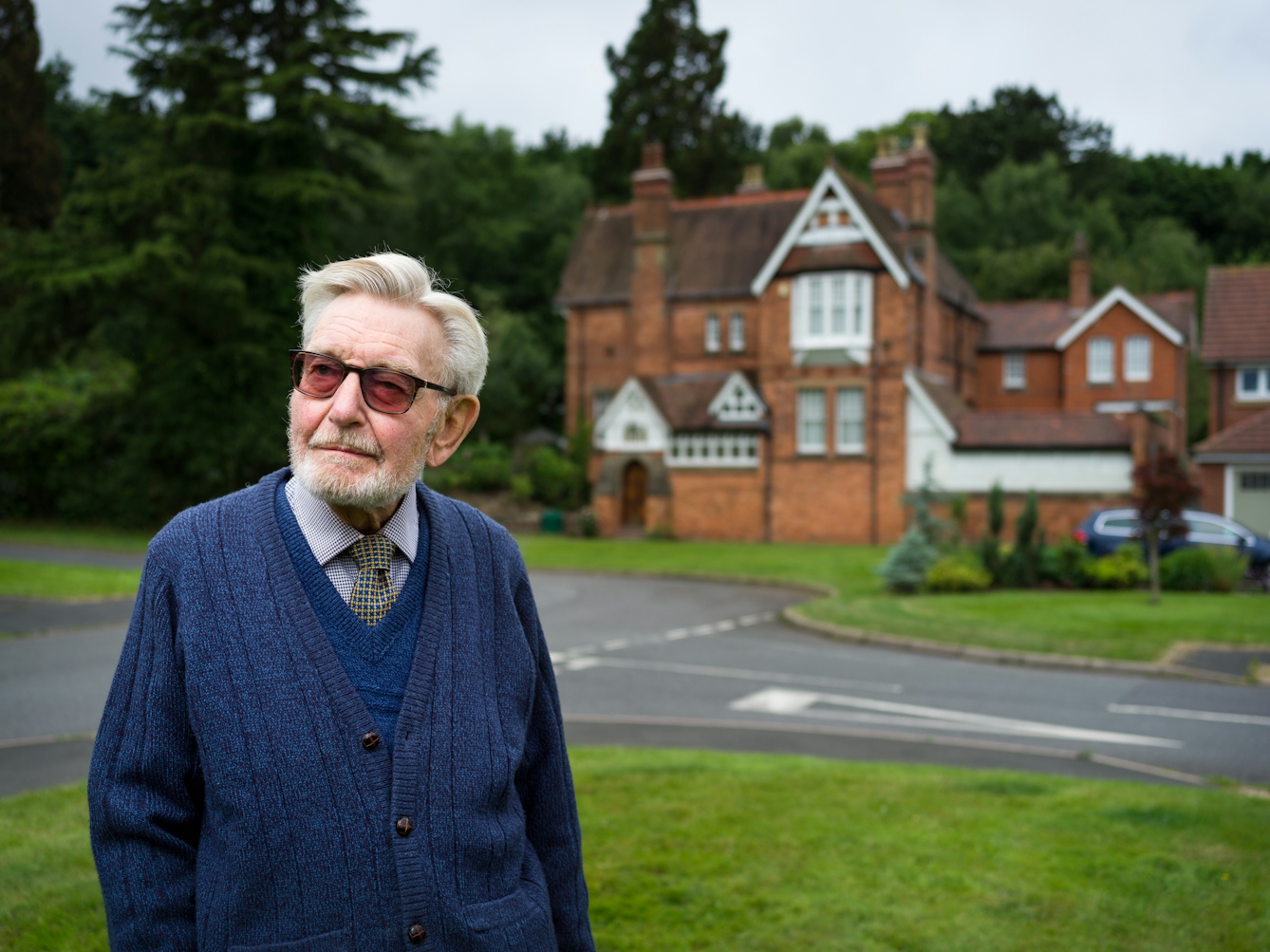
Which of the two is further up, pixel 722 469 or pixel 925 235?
pixel 925 235

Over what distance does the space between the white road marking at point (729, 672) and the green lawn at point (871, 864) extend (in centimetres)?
514

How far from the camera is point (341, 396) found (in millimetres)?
2752

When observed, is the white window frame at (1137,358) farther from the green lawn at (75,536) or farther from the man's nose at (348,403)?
the man's nose at (348,403)

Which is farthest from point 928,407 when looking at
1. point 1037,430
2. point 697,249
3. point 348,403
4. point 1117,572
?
point 348,403

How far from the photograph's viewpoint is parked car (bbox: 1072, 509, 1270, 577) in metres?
23.9

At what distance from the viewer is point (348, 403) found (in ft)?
9.01

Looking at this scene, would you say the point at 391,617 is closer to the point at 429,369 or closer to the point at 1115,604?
the point at 429,369

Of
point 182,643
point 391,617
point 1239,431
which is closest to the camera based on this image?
point 182,643

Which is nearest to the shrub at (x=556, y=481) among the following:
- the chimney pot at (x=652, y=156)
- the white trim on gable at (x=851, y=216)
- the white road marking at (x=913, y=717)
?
the chimney pot at (x=652, y=156)

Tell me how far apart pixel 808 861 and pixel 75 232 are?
33.0 m

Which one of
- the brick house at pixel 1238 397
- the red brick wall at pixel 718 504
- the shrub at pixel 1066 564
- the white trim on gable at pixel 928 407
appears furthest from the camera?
the red brick wall at pixel 718 504

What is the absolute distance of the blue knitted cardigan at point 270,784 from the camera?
2.43 meters

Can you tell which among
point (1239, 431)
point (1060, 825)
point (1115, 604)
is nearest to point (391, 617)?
point (1060, 825)

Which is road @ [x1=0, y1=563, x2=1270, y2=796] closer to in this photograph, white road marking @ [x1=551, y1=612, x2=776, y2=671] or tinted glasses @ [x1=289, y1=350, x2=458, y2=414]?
white road marking @ [x1=551, y1=612, x2=776, y2=671]
